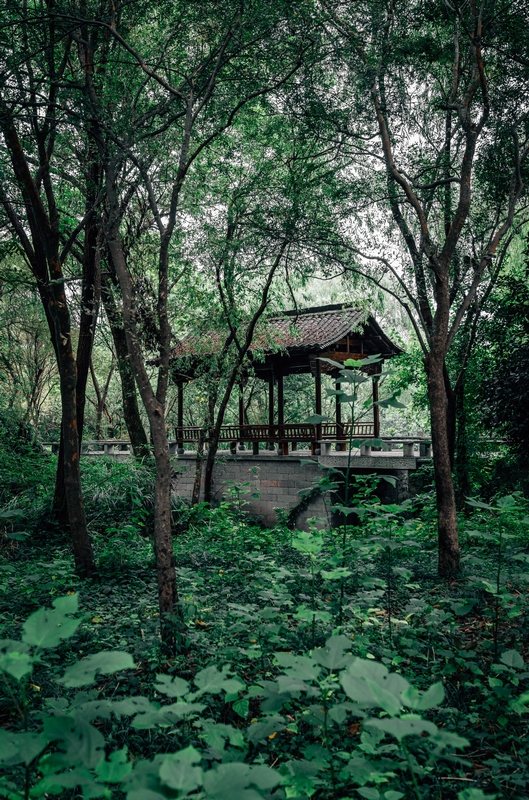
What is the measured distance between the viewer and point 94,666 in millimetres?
1196

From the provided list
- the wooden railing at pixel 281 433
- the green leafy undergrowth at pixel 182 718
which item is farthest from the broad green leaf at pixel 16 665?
the wooden railing at pixel 281 433

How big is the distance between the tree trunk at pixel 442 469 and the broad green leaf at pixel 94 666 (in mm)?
5129

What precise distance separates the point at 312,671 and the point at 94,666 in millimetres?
577

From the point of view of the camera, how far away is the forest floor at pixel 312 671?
1508mm

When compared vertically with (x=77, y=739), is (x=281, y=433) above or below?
above

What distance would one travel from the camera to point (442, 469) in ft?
19.6

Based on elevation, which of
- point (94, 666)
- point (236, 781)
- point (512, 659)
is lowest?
point (512, 659)

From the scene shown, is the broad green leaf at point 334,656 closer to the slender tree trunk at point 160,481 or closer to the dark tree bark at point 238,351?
the slender tree trunk at point 160,481

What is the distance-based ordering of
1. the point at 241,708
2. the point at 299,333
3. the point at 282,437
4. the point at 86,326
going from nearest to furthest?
the point at 241,708
the point at 86,326
the point at 299,333
the point at 282,437

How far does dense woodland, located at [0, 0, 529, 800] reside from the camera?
5.69 ft

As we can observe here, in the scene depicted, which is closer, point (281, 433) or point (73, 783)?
point (73, 783)

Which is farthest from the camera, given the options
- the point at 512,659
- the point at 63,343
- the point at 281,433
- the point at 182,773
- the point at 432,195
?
the point at 281,433

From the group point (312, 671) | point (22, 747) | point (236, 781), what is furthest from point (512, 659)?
point (22, 747)

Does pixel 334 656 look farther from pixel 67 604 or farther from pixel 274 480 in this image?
pixel 274 480
